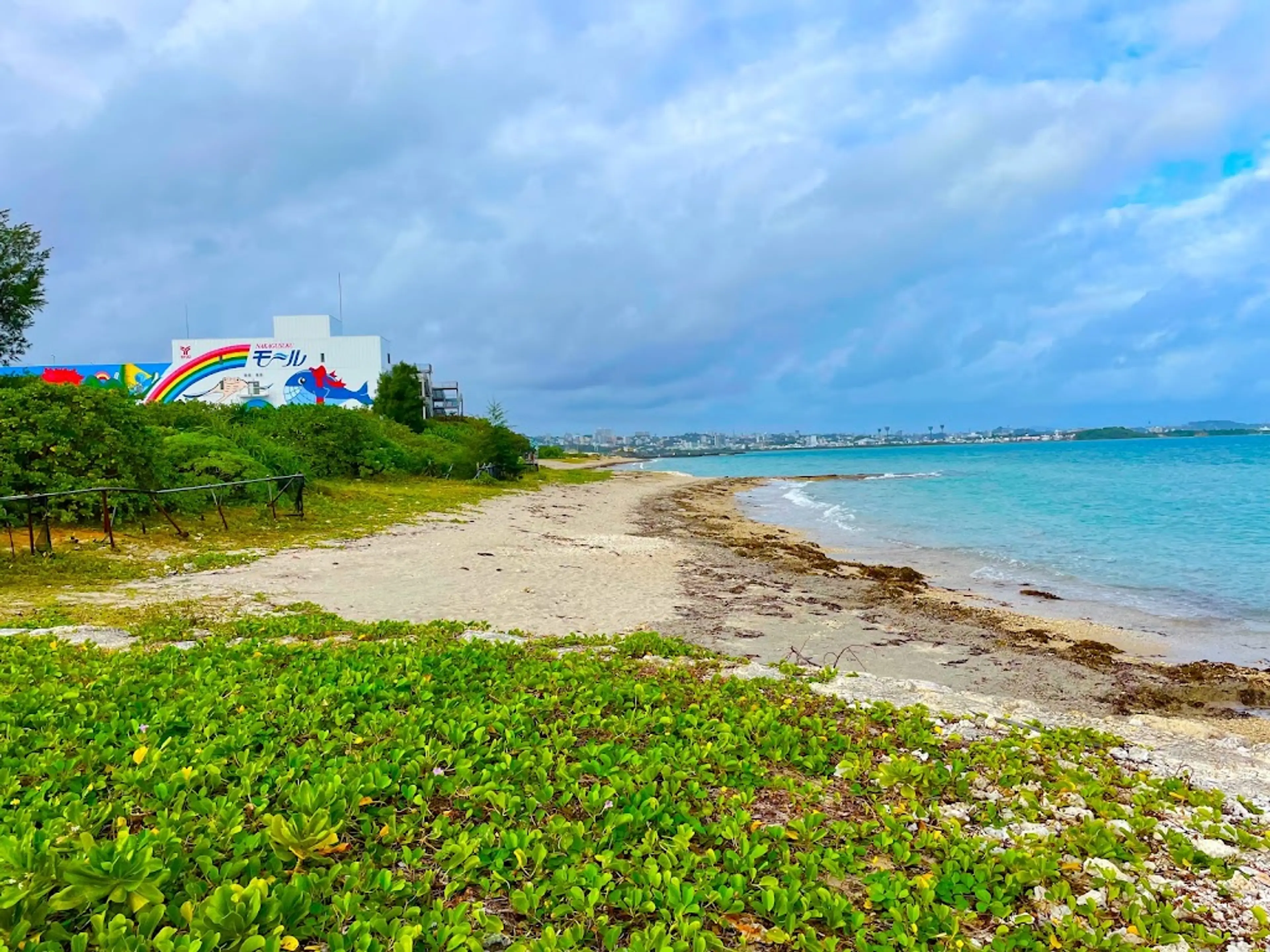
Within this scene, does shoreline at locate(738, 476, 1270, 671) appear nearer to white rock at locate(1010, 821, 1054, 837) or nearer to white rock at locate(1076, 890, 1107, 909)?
white rock at locate(1010, 821, 1054, 837)

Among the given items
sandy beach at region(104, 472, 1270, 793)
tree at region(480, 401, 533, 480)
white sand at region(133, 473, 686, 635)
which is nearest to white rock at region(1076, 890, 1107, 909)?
sandy beach at region(104, 472, 1270, 793)

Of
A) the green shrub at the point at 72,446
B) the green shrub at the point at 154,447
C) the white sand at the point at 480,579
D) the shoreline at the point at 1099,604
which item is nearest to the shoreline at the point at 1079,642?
the shoreline at the point at 1099,604

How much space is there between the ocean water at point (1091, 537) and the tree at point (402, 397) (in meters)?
30.9

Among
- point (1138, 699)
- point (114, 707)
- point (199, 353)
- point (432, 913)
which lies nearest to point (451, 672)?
point (114, 707)

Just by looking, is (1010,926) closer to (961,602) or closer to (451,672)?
(451,672)

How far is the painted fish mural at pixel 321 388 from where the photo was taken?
78.6m

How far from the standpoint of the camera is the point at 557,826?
12.2 feet

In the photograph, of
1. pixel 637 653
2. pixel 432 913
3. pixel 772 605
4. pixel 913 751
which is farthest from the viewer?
pixel 772 605

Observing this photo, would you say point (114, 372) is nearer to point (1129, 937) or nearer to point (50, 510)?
point (50, 510)

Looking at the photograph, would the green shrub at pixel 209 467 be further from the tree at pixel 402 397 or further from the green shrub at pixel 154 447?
the tree at pixel 402 397

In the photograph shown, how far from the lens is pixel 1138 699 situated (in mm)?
8969

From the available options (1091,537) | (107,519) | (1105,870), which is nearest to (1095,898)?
(1105,870)

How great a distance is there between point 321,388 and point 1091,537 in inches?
2898

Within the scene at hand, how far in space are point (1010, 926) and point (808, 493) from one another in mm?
51020
